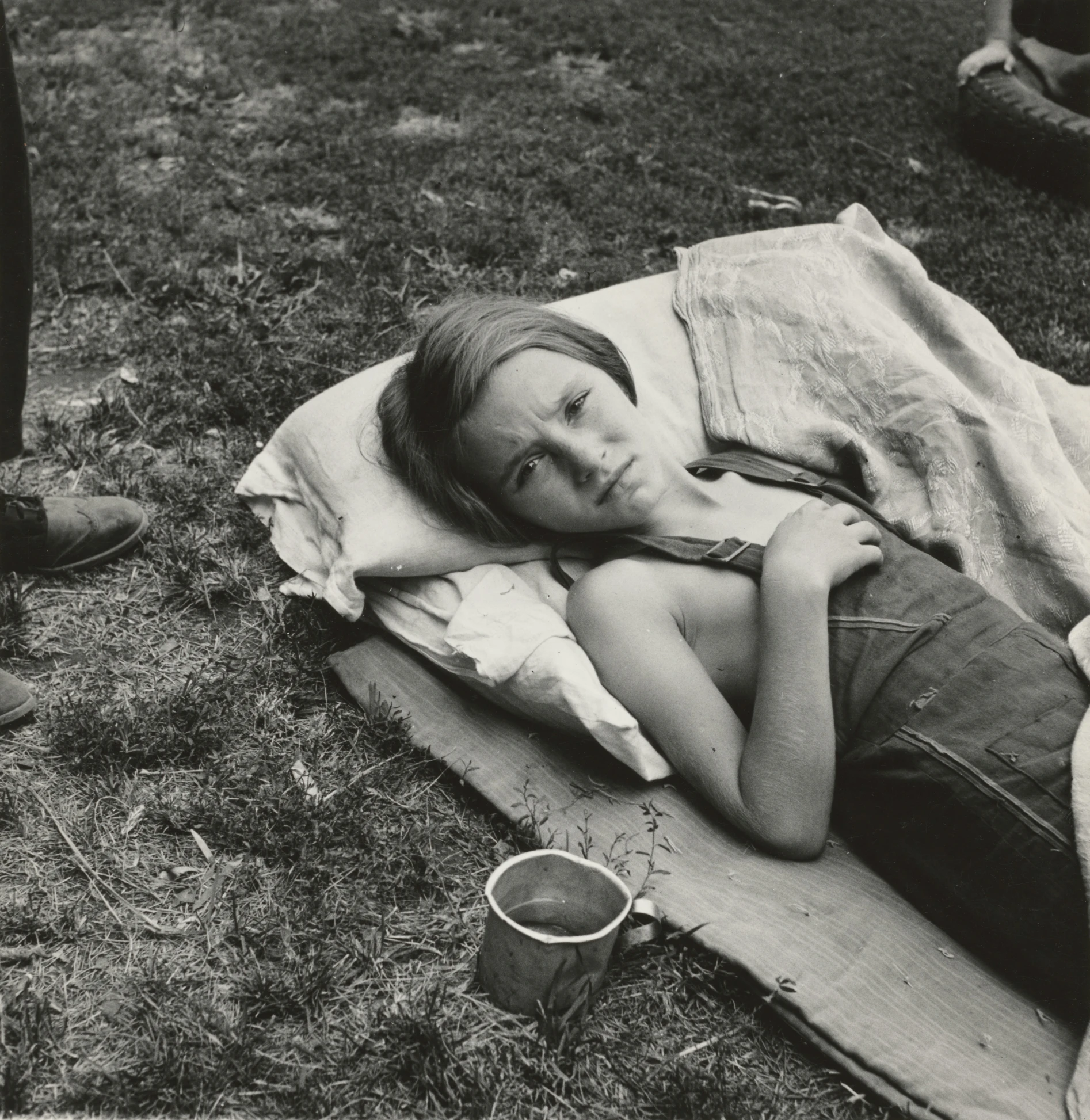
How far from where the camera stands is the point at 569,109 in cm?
630

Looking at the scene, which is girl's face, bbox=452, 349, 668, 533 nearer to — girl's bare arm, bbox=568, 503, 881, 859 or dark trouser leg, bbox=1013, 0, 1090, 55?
girl's bare arm, bbox=568, 503, 881, 859

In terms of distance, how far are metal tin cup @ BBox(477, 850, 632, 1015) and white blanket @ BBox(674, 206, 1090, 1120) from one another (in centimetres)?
146

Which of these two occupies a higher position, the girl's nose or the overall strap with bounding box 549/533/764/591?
the girl's nose

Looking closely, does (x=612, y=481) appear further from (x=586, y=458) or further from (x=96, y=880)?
(x=96, y=880)

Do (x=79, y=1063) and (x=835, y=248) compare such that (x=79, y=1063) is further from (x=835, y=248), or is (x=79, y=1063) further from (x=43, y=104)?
(x=43, y=104)

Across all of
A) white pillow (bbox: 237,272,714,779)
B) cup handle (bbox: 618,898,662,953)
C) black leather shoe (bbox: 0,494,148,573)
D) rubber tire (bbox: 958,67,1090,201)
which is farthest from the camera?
rubber tire (bbox: 958,67,1090,201)

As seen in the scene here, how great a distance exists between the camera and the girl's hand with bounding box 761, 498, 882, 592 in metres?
2.39

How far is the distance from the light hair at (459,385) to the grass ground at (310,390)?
553 millimetres

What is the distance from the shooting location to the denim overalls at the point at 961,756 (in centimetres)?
211

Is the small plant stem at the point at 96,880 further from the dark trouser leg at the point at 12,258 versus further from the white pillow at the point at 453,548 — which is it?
the dark trouser leg at the point at 12,258

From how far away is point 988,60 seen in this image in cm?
585

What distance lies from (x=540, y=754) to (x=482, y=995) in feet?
2.18

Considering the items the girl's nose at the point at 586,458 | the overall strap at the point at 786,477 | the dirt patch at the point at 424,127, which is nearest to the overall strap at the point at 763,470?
the overall strap at the point at 786,477

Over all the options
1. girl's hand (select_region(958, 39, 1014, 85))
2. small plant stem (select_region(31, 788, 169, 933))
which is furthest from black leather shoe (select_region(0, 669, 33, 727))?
girl's hand (select_region(958, 39, 1014, 85))
